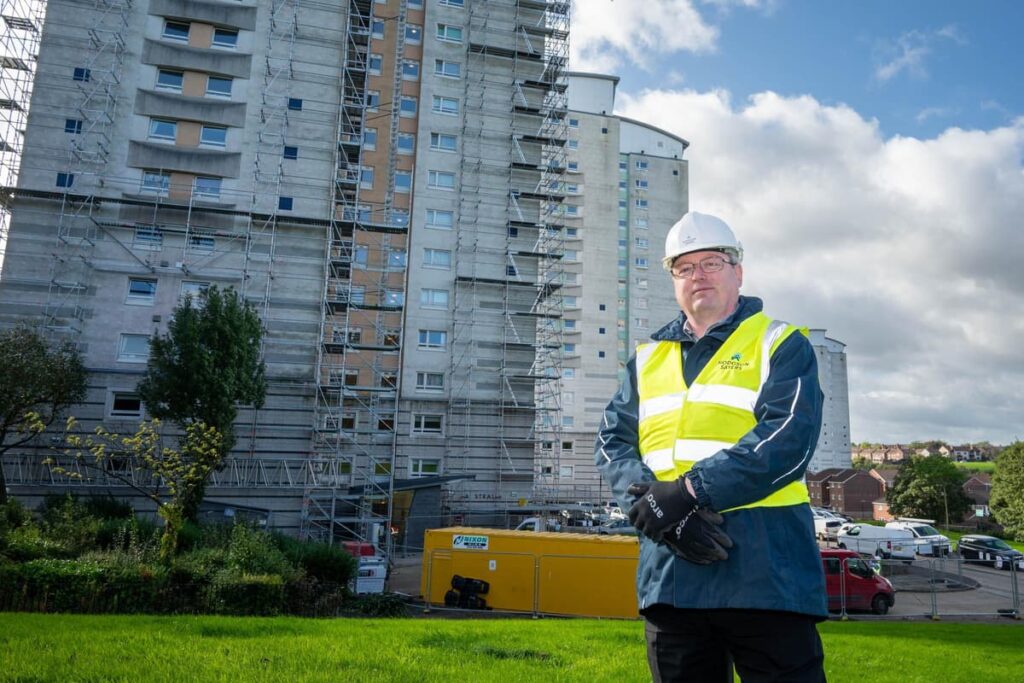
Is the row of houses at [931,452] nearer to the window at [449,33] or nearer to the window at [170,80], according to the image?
the window at [449,33]

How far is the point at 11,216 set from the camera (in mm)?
28781

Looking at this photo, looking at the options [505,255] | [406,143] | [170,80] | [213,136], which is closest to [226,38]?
[170,80]

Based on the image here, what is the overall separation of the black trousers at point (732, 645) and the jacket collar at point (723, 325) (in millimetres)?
1098

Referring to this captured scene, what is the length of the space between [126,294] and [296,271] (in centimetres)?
710

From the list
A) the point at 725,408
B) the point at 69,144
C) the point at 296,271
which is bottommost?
the point at 725,408

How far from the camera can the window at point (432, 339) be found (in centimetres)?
3720

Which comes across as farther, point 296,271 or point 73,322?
point 296,271

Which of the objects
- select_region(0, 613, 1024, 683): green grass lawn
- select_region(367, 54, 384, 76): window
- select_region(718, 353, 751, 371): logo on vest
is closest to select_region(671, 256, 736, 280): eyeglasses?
select_region(718, 353, 751, 371): logo on vest

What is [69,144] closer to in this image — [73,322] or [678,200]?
[73,322]

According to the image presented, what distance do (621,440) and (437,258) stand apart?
3556 cm

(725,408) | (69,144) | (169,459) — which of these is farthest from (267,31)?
(725,408)

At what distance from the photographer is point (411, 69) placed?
43906 millimetres

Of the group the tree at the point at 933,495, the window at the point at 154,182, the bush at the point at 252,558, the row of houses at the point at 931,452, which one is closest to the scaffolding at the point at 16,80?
the window at the point at 154,182

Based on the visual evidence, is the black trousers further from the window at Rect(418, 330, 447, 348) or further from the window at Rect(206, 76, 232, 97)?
the window at Rect(206, 76, 232, 97)
